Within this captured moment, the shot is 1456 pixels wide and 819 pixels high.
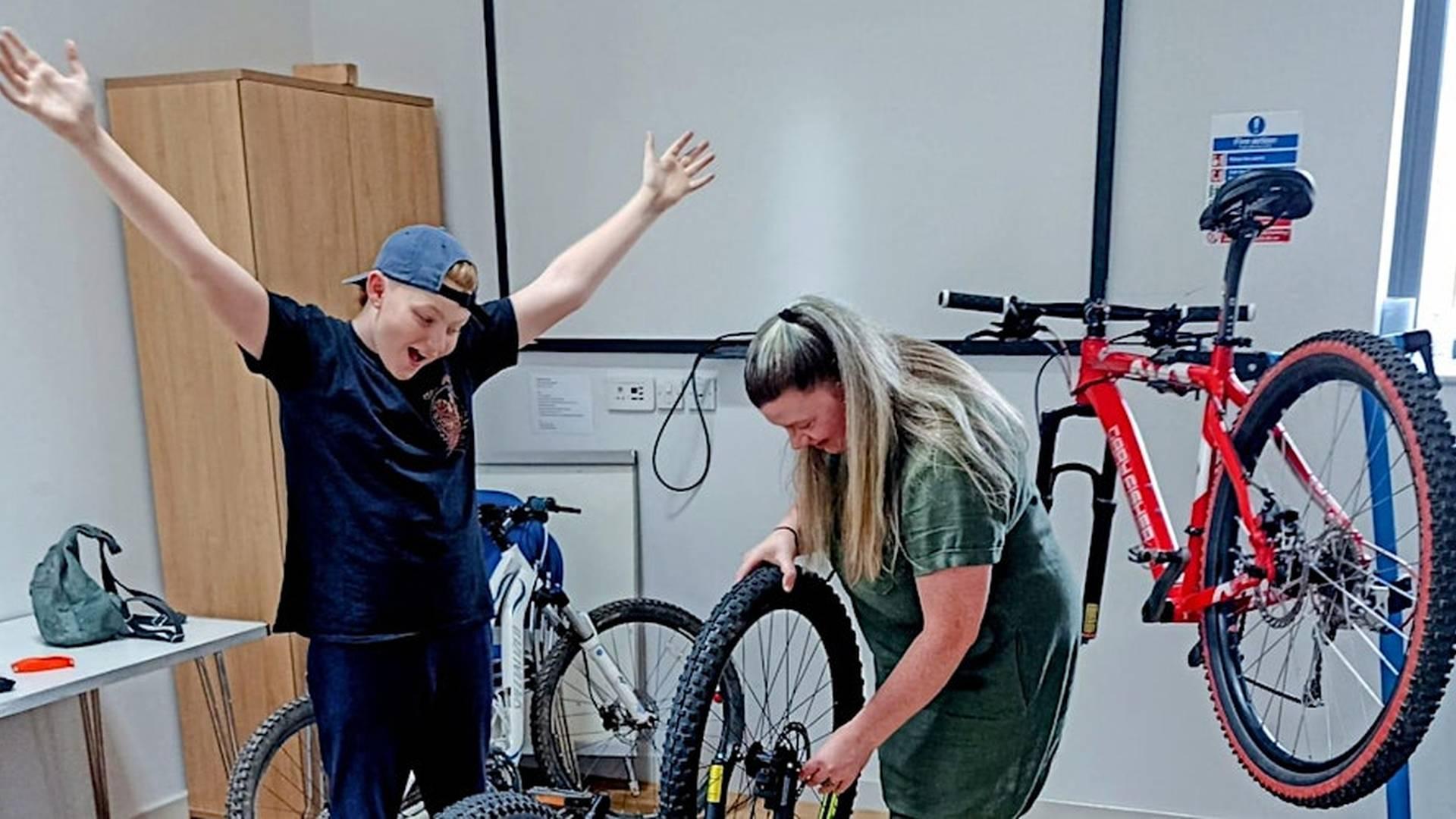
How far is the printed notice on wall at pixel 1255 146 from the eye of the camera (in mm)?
2303

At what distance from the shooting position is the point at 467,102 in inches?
113

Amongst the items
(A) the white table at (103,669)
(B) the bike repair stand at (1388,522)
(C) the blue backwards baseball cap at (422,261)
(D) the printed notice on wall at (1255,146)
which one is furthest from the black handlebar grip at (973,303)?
(A) the white table at (103,669)

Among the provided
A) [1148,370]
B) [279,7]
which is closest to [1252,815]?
[1148,370]

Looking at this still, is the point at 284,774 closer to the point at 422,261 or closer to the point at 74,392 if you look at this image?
the point at 74,392

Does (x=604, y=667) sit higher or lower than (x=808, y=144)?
lower

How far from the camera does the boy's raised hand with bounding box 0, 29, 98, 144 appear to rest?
1.21 metres

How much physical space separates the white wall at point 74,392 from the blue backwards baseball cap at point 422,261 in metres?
1.23

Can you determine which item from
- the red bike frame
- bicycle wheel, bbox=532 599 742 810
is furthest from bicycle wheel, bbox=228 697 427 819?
the red bike frame

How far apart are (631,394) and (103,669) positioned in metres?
1.36

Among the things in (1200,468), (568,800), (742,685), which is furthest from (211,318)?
(1200,468)

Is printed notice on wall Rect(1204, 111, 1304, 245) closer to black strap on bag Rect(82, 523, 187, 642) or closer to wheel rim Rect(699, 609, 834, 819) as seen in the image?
wheel rim Rect(699, 609, 834, 819)

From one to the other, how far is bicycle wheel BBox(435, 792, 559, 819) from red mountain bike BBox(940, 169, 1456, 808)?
1.05m

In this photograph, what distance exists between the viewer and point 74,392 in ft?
7.84

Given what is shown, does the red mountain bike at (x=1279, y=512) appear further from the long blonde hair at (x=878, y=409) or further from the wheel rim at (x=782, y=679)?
the wheel rim at (x=782, y=679)
